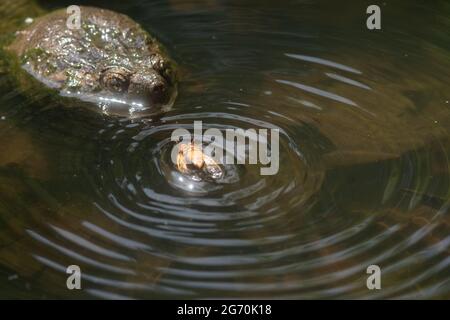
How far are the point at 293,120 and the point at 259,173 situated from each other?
755mm

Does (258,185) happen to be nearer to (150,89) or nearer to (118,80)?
(150,89)

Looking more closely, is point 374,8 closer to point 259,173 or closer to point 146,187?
point 259,173

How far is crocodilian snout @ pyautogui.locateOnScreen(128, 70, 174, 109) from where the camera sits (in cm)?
552

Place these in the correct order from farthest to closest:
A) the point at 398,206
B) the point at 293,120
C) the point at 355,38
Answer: the point at 355,38 < the point at 293,120 < the point at 398,206

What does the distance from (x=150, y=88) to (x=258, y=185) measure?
1.54 meters

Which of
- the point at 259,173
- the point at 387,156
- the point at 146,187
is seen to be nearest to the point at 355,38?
the point at 387,156

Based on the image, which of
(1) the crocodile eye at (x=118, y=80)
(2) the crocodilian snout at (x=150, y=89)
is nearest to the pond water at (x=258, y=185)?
(2) the crocodilian snout at (x=150, y=89)

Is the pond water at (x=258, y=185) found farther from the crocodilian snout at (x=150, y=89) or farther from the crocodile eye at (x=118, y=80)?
the crocodile eye at (x=118, y=80)

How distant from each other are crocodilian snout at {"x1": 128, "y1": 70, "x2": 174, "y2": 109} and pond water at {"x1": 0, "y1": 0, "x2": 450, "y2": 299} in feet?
0.51

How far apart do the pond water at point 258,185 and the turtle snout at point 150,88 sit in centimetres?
16

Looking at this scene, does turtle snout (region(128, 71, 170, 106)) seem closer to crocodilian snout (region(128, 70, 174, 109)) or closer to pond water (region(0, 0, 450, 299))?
crocodilian snout (region(128, 70, 174, 109))

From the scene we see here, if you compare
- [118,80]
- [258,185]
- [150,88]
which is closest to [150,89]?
[150,88]

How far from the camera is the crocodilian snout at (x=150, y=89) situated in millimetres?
5520
